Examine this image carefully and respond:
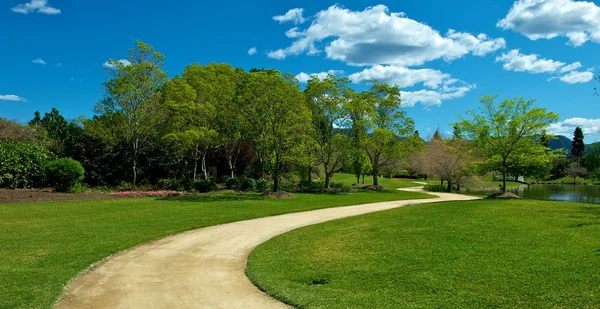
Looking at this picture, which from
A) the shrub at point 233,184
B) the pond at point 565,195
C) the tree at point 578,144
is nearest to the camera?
the shrub at point 233,184

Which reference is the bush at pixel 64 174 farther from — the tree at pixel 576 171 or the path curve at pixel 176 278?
the tree at pixel 576 171

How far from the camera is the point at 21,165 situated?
22.8 metres

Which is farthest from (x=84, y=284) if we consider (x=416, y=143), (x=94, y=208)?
(x=416, y=143)

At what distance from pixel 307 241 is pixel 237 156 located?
26.1m

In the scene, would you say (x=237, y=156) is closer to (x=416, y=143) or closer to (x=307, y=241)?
(x=416, y=143)

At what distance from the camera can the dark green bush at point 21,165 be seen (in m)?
22.1

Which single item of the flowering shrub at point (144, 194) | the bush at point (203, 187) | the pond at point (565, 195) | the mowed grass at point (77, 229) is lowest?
the pond at point (565, 195)

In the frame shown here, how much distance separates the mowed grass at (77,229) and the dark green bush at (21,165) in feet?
22.2

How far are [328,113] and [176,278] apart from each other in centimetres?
2292

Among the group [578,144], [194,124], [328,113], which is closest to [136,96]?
[194,124]

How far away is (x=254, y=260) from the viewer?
864 centimetres

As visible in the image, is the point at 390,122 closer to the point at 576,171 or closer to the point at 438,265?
the point at 438,265

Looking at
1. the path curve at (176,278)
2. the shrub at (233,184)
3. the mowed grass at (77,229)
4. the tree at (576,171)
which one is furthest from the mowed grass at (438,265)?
the tree at (576,171)

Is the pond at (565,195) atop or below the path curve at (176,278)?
below
